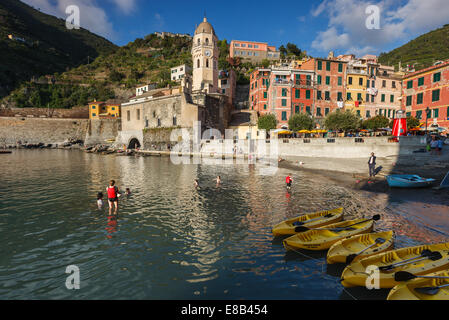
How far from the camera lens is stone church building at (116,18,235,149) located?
166 ft

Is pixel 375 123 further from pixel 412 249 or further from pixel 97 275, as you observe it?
pixel 97 275

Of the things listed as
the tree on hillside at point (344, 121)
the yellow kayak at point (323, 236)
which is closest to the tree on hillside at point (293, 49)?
the tree on hillside at point (344, 121)

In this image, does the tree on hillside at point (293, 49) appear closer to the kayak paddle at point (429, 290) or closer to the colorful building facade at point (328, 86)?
the colorful building facade at point (328, 86)

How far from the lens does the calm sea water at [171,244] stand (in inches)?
272

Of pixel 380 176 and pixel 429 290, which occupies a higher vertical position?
pixel 380 176

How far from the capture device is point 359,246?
27.7 feet

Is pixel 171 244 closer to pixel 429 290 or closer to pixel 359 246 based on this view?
pixel 359 246

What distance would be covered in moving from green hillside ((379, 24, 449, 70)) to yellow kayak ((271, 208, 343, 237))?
289 ft

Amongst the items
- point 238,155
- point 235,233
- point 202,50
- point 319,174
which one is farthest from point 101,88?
point 235,233

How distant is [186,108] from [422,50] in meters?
96.6

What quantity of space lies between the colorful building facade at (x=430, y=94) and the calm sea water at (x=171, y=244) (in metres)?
26.5

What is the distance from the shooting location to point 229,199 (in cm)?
1633

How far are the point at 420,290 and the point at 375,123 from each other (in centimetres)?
3509

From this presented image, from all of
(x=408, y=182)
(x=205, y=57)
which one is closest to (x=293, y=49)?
(x=205, y=57)
